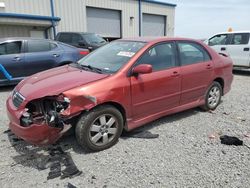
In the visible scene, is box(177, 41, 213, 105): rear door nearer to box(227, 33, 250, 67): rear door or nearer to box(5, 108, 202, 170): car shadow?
box(5, 108, 202, 170): car shadow

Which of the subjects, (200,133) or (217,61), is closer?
(200,133)

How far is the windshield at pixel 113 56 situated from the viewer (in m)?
3.67

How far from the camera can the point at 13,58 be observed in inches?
263

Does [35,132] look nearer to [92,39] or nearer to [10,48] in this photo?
[10,48]

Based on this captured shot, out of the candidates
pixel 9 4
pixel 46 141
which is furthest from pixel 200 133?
pixel 9 4

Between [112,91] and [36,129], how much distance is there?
3.64 ft

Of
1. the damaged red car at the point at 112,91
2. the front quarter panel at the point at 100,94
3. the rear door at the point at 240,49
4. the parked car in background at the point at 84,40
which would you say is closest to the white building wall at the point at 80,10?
the parked car in background at the point at 84,40

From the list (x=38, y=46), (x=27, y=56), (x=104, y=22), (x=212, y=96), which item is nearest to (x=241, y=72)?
(x=212, y=96)

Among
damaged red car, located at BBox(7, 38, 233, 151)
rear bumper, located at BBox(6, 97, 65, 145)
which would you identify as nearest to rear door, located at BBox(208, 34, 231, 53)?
damaged red car, located at BBox(7, 38, 233, 151)

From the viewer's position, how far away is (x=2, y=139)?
12.3 feet

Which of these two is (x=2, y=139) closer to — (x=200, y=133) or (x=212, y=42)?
(x=200, y=133)

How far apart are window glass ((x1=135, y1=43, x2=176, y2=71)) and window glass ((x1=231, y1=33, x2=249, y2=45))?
6719mm

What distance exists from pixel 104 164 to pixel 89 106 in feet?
2.57

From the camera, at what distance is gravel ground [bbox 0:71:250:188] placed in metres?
2.71
